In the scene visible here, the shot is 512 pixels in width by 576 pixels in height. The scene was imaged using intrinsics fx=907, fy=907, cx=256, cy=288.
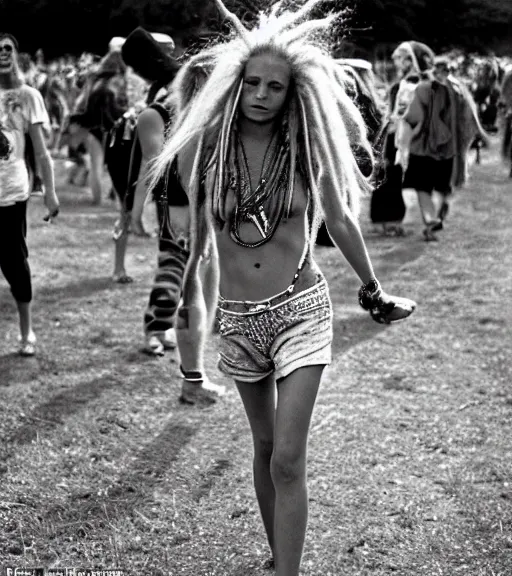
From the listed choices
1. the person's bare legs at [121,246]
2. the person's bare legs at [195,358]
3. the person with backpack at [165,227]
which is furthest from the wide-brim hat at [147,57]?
the person's bare legs at [121,246]

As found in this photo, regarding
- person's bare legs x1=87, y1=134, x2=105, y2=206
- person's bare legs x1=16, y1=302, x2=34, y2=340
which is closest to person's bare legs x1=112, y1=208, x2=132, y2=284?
person's bare legs x1=16, y1=302, x2=34, y2=340

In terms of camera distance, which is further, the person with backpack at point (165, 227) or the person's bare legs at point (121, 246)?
the person's bare legs at point (121, 246)

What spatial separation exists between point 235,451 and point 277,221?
1868 millimetres

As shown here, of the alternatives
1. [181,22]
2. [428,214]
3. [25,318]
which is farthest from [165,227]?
[181,22]

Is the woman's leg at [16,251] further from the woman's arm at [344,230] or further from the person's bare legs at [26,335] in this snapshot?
the woman's arm at [344,230]

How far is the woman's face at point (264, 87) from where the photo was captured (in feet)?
9.67

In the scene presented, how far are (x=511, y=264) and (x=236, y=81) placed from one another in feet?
21.9

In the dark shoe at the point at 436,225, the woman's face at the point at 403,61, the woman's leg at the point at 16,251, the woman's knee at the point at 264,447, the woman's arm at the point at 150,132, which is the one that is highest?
the woman's arm at the point at 150,132

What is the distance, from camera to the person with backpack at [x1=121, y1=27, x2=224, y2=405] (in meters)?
4.94

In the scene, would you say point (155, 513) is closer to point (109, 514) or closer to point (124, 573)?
point (109, 514)

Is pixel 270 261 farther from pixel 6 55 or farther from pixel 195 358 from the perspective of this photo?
pixel 6 55

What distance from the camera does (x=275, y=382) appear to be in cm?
306

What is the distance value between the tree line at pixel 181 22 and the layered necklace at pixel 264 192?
6.88 meters

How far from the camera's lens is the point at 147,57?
5574 millimetres
